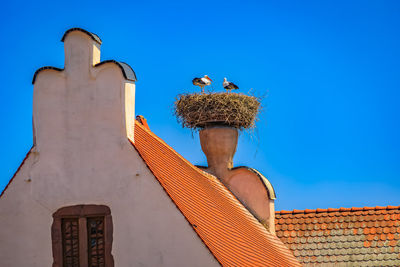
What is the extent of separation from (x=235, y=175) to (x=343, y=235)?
106 inches

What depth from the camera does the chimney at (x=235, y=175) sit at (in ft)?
55.8

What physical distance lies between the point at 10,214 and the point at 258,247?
4.49 meters

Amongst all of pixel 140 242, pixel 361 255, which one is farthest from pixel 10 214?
pixel 361 255

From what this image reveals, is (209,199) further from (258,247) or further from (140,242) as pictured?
(140,242)

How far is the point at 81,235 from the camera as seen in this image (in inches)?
484

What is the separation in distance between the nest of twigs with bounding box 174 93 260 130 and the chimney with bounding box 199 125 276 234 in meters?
0.20

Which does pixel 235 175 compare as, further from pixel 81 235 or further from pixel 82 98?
pixel 81 235

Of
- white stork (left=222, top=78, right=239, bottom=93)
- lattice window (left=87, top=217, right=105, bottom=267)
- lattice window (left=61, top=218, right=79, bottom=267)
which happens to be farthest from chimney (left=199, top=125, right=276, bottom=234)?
lattice window (left=61, top=218, right=79, bottom=267)

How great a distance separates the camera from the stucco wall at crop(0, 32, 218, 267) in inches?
476

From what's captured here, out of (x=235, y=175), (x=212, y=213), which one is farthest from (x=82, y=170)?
(x=235, y=175)

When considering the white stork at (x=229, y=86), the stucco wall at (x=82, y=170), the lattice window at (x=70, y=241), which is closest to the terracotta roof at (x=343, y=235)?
the white stork at (x=229, y=86)

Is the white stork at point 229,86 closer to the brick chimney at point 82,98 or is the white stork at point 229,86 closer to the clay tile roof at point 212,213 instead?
the clay tile roof at point 212,213

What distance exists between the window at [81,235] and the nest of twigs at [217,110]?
6048mm

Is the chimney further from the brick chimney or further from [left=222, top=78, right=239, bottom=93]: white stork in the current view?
the brick chimney
